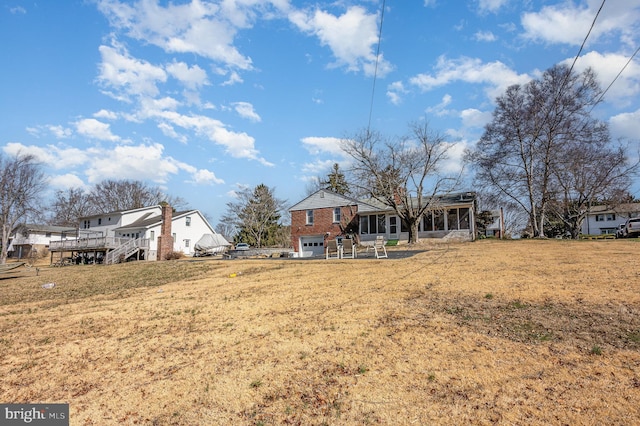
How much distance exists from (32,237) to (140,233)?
26.4 meters

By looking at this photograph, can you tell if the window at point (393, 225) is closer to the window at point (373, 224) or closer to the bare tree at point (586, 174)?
the window at point (373, 224)

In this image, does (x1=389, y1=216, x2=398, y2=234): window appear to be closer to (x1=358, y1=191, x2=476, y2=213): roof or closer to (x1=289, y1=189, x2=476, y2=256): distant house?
(x1=289, y1=189, x2=476, y2=256): distant house

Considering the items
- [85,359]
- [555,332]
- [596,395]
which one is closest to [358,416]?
[596,395]

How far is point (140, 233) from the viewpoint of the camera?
1651 inches

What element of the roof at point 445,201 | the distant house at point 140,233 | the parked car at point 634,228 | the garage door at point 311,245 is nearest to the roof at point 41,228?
the distant house at point 140,233

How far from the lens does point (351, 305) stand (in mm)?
7676

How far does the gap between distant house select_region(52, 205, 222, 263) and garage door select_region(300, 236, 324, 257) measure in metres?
13.1

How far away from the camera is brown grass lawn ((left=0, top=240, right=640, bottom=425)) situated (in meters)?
3.86

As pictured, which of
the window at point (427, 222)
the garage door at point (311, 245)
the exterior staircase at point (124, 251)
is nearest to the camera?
the window at point (427, 222)

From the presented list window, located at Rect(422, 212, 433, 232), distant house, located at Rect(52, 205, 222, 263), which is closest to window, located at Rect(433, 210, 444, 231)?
window, located at Rect(422, 212, 433, 232)

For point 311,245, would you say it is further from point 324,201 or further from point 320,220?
point 324,201

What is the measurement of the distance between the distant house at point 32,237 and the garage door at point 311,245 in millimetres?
41572

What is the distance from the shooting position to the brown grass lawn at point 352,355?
152 inches

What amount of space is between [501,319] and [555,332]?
0.85 m
